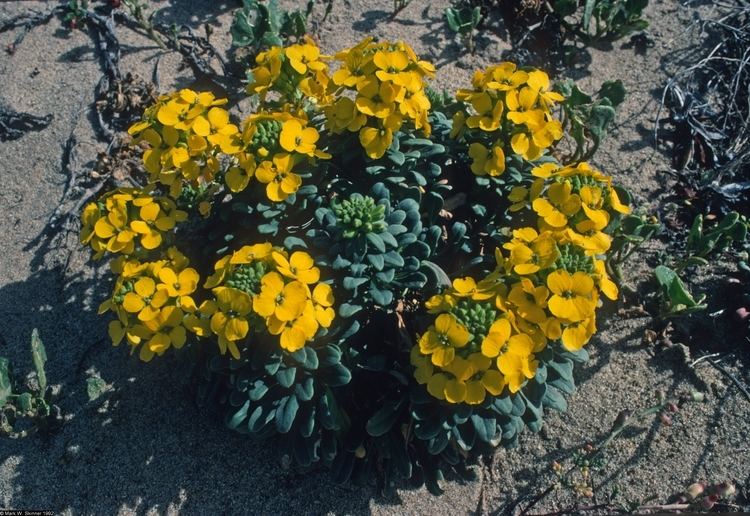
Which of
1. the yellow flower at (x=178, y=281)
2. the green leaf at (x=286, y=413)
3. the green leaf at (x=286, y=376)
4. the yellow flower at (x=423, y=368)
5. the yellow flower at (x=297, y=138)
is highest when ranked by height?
the yellow flower at (x=297, y=138)

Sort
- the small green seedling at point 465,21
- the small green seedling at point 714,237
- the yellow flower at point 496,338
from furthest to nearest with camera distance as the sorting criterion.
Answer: the small green seedling at point 465,21 < the small green seedling at point 714,237 < the yellow flower at point 496,338

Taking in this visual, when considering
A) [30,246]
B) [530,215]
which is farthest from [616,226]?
[30,246]

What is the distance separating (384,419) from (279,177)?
1.11m

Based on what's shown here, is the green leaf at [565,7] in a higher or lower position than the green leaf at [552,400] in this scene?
higher

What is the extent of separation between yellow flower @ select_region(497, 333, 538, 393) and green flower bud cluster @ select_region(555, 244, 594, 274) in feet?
0.97

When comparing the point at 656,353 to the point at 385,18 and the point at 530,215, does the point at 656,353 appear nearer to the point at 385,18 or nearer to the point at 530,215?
the point at 530,215

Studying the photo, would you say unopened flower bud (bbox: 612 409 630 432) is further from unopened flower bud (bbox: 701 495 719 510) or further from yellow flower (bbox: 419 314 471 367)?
yellow flower (bbox: 419 314 471 367)

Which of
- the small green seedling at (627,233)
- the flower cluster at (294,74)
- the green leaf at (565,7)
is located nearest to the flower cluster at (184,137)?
the flower cluster at (294,74)

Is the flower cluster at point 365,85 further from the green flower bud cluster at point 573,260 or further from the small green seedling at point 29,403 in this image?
the small green seedling at point 29,403

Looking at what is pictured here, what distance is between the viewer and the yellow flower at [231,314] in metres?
2.53

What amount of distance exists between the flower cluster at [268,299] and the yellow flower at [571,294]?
0.82 m

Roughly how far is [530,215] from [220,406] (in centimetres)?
168

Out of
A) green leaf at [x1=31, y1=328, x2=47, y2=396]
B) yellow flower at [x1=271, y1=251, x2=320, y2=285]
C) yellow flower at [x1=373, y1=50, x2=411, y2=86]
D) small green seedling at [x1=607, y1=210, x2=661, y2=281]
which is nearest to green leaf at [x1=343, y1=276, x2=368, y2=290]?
yellow flower at [x1=271, y1=251, x2=320, y2=285]

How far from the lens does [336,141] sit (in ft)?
10.5
